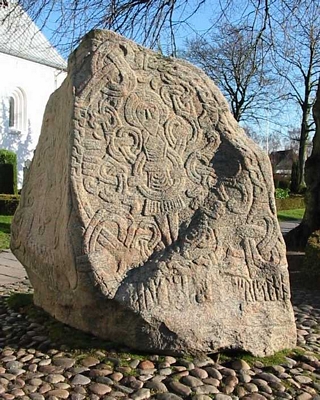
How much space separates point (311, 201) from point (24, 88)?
79.2ft

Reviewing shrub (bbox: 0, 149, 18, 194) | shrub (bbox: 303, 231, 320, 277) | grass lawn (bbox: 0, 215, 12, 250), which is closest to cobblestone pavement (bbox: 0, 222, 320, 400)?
shrub (bbox: 303, 231, 320, 277)

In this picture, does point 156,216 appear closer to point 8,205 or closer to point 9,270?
point 9,270

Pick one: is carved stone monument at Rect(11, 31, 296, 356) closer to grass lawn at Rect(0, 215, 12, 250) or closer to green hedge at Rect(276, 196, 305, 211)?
grass lawn at Rect(0, 215, 12, 250)

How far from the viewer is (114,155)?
3.90 m

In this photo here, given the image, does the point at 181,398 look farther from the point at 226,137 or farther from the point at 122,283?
the point at 226,137

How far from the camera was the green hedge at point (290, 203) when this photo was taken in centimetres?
2495

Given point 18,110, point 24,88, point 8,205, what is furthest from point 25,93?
point 8,205

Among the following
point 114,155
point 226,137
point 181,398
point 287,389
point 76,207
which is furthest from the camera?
point 226,137

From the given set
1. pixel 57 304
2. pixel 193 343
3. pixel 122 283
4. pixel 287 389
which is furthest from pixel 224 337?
pixel 57 304

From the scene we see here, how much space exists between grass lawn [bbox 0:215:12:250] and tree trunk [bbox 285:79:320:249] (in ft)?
17.2

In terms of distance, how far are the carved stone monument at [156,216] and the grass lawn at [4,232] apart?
6.39 m

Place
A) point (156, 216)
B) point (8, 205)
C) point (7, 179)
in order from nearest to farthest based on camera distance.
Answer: point (156, 216)
point (8, 205)
point (7, 179)

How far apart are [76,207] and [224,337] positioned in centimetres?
133

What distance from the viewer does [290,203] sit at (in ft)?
85.9
